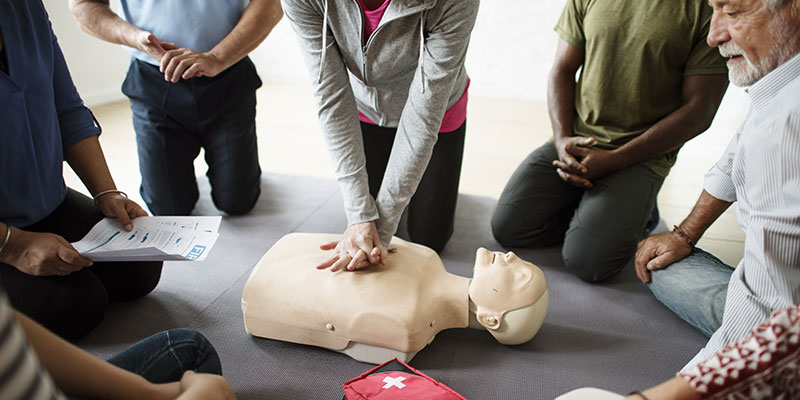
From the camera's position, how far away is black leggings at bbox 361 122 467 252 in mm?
1767

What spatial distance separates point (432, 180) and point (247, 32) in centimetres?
89

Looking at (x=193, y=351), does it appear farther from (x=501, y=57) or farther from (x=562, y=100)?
(x=501, y=57)

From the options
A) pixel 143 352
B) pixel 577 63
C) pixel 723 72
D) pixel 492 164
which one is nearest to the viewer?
pixel 143 352

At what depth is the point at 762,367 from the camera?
0.60 m

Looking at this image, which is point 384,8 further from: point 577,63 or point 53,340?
point 53,340

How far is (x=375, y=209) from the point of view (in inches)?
55.7

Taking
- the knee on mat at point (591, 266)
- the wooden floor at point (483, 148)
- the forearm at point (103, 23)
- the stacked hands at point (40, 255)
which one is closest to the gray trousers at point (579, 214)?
the knee on mat at point (591, 266)

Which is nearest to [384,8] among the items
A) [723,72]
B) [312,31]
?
[312,31]

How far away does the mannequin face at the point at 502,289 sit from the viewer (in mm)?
1260

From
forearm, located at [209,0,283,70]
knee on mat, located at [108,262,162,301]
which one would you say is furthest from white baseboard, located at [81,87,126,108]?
knee on mat, located at [108,262,162,301]

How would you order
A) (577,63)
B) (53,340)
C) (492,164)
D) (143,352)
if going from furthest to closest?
(492,164)
(577,63)
(143,352)
(53,340)

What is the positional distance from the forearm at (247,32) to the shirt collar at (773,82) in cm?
158

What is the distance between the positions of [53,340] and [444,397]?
0.74 metres

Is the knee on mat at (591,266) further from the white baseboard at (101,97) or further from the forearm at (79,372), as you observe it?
the white baseboard at (101,97)
